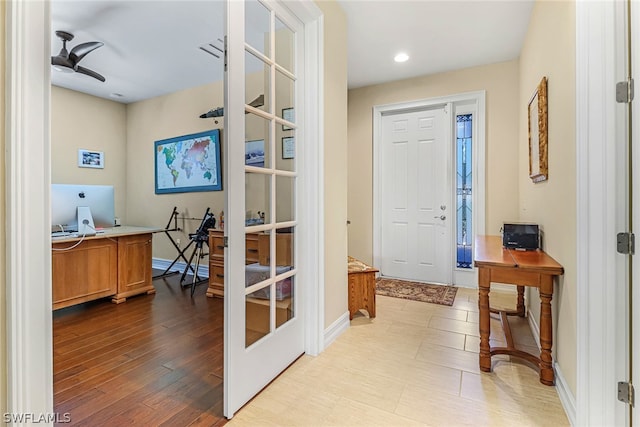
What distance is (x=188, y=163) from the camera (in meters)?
4.67

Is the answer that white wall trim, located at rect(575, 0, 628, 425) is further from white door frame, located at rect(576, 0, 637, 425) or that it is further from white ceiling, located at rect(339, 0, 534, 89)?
white ceiling, located at rect(339, 0, 534, 89)

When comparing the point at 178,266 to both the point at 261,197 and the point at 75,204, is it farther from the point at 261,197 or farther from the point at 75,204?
the point at 261,197

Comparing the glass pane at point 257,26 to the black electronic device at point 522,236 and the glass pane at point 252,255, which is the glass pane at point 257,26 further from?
the black electronic device at point 522,236

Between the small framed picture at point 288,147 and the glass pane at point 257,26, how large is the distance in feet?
1.73

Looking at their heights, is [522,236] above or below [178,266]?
above

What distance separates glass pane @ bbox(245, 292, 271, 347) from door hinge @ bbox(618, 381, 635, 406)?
1.75 m

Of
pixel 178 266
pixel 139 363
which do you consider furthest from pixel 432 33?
pixel 178 266

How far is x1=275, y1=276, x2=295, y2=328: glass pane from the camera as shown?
2010 mm

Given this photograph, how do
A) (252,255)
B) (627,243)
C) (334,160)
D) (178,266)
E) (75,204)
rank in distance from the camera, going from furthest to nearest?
(178,266)
(75,204)
(334,160)
(252,255)
(627,243)

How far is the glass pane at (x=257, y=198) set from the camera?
174cm

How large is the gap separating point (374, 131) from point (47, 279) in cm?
406

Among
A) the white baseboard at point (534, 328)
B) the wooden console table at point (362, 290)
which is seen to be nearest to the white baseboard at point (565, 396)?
the white baseboard at point (534, 328)

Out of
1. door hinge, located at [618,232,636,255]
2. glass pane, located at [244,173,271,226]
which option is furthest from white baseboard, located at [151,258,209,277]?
door hinge, located at [618,232,636,255]

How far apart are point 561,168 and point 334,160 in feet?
4.85
